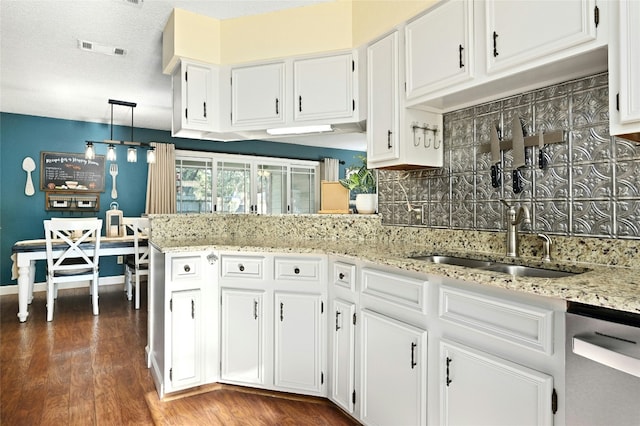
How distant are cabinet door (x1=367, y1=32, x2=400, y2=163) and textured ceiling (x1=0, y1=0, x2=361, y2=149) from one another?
2.42 feet

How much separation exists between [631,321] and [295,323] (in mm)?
1659

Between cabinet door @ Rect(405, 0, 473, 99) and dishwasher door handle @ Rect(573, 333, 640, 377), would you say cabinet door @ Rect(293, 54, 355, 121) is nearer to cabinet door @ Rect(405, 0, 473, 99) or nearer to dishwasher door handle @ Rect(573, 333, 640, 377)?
cabinet door @ Rect(405, 0, 473, 99)

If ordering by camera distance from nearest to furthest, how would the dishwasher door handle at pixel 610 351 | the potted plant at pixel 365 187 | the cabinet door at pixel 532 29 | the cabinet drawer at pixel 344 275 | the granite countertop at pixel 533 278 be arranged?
the dishwasher door handle at pixel 610 351, the granite countertop at pixel 533 278, the cabinet door at pixel 532 29, the cabinet drawer at pixel 344 275, the potted plant at pixel 365 187

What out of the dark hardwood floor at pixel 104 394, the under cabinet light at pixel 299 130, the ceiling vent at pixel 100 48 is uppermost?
the ceiling vent at pixel 100 48

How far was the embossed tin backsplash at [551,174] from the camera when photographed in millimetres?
1586

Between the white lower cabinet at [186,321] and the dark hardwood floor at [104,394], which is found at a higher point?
the white lower cabinet at [186,321]

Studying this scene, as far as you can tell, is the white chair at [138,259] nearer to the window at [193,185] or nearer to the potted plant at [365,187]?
the window at [193,185]

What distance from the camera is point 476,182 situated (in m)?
2.14

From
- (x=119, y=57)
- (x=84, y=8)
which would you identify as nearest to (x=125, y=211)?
(x=119, y=57)

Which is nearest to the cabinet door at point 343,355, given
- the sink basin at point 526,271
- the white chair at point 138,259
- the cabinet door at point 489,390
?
the cabinet door at point 489,390

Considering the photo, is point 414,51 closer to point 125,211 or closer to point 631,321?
point 631,321

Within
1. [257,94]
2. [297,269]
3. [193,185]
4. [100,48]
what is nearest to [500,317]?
[297,269]

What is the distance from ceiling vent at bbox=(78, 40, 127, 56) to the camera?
3.09 m

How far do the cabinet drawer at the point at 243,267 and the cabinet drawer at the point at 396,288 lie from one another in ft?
2.33
